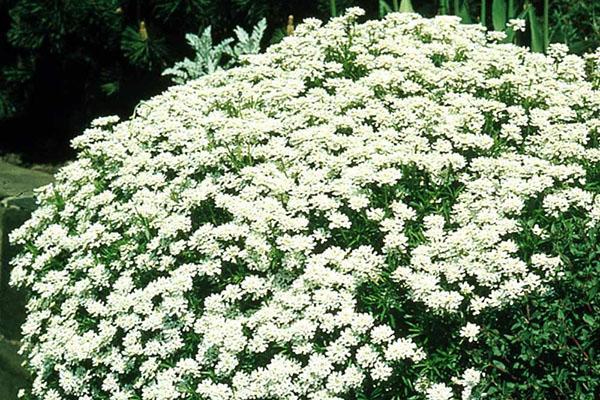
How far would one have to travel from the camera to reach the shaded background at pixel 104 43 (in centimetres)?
629

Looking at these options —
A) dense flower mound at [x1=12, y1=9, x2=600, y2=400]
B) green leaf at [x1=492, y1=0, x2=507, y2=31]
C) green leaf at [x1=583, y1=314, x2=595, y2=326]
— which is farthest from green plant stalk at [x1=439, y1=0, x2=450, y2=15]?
green leaf at [x1=583, y1=314, x2=595, y2=326]

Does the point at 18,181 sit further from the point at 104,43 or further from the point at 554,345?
the point at 554,345

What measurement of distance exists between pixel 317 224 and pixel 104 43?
3.70 metres

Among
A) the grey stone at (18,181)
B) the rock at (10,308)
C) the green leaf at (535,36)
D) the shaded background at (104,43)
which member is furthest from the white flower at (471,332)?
the grey stone at (18,181)

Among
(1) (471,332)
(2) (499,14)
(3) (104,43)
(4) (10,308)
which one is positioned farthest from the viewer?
(3) (104,43)

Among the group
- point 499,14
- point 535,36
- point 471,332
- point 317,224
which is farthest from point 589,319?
point 499,14

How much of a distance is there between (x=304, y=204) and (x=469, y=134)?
0.65m

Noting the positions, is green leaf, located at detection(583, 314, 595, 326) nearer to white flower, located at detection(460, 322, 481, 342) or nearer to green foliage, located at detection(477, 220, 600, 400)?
green foliage, located at detection(477, 220, 600, 400)

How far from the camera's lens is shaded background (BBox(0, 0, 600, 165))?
6.29m

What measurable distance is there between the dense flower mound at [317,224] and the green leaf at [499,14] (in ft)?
2.95

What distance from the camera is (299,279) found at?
334cm

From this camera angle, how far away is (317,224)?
11.5 ft

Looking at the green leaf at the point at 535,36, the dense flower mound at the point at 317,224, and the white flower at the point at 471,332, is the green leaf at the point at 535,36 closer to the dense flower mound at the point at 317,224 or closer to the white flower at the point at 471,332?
the dense flower mound at the point at 317,224

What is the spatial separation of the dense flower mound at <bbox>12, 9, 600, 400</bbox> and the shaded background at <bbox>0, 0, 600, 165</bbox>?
1591 millimetres
